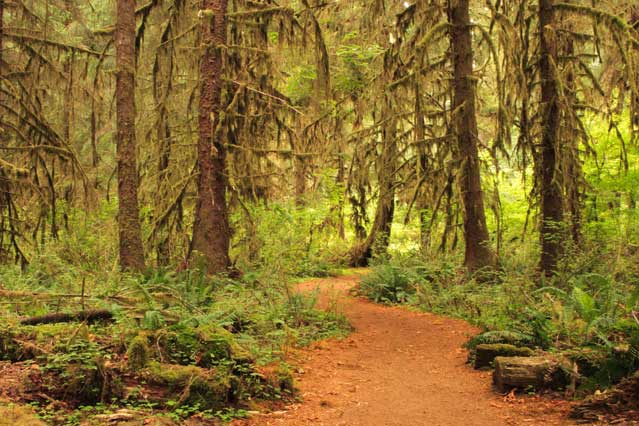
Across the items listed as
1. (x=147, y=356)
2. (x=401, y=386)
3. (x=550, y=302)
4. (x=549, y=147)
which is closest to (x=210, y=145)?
(x=147, y=356)

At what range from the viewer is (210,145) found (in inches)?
375

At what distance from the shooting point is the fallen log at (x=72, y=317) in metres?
5.66

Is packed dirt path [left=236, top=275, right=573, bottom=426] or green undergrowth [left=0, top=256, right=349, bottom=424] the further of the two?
packed dirt path [left=236, top=275, right=573, bottom=426]

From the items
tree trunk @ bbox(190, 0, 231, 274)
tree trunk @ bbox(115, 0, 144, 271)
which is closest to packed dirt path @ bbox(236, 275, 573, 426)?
tree trunk @ bbox(190, 0, 231, 274)

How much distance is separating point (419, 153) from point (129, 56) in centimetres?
573

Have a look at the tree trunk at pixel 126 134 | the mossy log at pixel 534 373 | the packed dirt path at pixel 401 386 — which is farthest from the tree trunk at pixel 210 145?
the mossy log at pixel 534 373

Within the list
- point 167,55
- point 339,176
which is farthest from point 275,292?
point 339,176

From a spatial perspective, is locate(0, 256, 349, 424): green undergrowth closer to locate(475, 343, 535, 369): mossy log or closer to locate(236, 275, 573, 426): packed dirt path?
locate(236, 275, 573, 426): packed dirt path

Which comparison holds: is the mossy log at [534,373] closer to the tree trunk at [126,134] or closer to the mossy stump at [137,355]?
the mossy stump at [137,355]

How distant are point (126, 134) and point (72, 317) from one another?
168 inches

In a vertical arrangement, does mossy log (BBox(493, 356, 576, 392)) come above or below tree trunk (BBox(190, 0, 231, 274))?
below

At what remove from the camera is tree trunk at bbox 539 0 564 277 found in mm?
9359

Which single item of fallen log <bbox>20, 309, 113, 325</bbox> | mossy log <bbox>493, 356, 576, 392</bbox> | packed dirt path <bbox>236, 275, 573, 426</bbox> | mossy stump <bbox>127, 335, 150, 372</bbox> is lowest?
packed dirt path <bbox>236, 275, 573, 426</bbox>

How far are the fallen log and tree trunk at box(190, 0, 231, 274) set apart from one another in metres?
3.41
